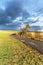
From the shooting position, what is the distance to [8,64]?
27.7 ft

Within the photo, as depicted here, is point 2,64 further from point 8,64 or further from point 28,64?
point 28,64

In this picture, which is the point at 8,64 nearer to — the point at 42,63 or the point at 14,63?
the point at 14,63

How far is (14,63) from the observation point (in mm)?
8695

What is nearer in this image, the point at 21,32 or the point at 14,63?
the point at 14,63

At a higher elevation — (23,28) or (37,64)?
(23,28)

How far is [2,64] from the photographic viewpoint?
844 centimetres

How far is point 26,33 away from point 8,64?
40215 millimetres

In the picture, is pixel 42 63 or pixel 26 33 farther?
pixel 26 33

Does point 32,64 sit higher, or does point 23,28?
point 23,28

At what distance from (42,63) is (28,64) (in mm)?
965

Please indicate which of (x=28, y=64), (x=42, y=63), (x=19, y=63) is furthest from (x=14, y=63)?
(x=42, y=63)

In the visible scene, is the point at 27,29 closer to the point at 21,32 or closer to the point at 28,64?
the point at 21,32

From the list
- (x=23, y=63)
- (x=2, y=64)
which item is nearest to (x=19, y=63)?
(x=23, y=63)

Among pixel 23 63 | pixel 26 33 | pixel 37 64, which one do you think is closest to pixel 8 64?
pixel 23 63
